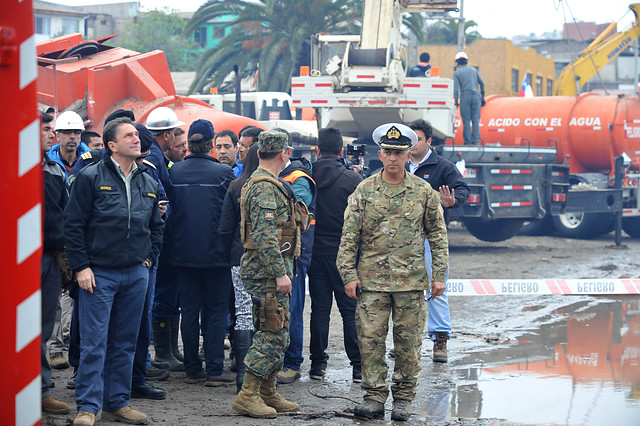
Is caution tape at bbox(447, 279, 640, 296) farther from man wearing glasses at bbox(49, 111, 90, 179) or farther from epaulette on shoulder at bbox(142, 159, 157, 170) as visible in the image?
A: epaulette on shoulder at bbox(142, 159, 157, 170)

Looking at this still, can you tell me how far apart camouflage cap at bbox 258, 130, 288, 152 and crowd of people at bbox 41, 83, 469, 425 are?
1cm

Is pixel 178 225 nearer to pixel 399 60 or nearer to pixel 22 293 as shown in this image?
pixel 22 293

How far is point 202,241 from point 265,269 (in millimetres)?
885

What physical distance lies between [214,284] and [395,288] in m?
1.45

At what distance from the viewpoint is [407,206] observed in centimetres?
550

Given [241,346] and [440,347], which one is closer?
[241,346]

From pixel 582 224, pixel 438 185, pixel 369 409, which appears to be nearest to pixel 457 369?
pixel 438 185

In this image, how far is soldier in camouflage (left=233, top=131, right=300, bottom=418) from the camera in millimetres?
5270

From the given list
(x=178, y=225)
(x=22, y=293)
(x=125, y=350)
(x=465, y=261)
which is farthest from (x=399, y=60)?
(x=22, y=293)

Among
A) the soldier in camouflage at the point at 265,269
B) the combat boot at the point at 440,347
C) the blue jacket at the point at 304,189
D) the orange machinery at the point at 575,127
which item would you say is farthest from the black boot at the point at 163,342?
the orange machinery at the point at 575,127

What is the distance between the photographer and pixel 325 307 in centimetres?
657

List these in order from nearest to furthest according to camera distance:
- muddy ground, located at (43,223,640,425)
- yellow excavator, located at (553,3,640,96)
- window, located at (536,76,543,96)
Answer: muddy ground, located at (43,223,640,425) → yellow excavator, located at (553,3,640,96) → window, located at (536,76,543,96)

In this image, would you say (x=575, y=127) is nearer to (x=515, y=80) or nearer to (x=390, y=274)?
(x=390, y=274)

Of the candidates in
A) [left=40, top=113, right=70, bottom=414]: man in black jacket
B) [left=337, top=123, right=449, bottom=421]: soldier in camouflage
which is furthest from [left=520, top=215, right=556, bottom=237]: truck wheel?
[left=40, top=113, right=70, bottom=414]: man in black jacket
